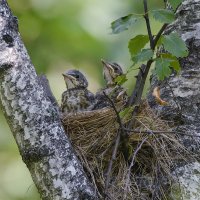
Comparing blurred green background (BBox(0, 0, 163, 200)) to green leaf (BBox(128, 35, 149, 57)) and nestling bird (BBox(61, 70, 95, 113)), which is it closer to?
nestling bird (BBox(61, 70, 95, 113))

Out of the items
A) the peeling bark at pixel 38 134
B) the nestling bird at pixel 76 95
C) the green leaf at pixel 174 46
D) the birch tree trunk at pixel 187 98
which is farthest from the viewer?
the nestling bird at pixel 76 95

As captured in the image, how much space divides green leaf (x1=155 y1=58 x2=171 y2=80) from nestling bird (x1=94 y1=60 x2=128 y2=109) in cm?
108

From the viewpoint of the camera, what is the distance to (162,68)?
4.17 meters

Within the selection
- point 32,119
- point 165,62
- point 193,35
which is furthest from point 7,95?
point 193,35

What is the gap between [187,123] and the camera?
16.5 ft

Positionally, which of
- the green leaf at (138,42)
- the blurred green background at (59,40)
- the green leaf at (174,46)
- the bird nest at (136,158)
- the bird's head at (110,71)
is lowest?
the bird nest at (136,158)

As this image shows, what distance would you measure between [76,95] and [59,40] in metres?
0.48

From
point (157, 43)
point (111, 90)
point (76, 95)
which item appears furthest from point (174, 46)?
point (76, 95)

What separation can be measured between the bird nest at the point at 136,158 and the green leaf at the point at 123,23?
671 millimetres

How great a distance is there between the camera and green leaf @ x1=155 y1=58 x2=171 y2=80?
417 centimetres

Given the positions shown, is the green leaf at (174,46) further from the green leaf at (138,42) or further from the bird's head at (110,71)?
the bird's head at (110,71)

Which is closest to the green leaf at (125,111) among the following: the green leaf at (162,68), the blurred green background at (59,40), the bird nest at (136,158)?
the bird nest at (136,158)

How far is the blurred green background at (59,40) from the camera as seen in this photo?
600 cm

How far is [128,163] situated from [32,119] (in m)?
0.90
